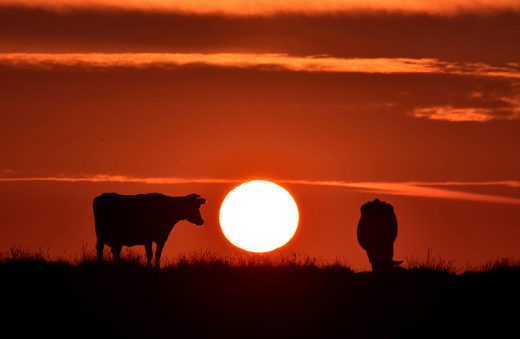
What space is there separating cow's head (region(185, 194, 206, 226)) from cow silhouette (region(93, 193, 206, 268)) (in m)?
0.07

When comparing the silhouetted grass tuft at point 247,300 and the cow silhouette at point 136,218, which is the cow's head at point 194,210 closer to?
the cow silhouette at point 136,218

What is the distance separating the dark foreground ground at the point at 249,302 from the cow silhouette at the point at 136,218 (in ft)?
23.2

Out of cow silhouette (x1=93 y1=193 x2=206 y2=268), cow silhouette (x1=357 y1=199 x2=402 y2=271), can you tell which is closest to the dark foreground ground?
cow silhouette (x1=357 y1=199 x2=402 y2=271)

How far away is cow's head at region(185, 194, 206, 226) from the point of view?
138ft

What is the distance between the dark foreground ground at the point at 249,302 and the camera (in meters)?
29.1

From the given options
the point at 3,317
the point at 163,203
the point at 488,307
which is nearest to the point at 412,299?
the point at 488,307

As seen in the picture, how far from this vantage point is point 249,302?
30.5m

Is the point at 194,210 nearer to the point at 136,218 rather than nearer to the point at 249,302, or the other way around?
the point at 136,218

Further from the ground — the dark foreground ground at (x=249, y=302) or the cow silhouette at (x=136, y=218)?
the cow silhouette at (x=136, y=218)

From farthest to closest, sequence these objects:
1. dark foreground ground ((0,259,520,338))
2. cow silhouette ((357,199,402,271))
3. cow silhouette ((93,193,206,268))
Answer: cow silhouette ((93,193,206,268))
cow silhouette ((357,199,402,271))
dark foreground ground ((0,259,520,338))

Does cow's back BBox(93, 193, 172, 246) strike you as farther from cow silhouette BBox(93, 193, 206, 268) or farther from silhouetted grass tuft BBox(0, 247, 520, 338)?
silhouetted grass tuft BBox(0, 247, 520, 338)

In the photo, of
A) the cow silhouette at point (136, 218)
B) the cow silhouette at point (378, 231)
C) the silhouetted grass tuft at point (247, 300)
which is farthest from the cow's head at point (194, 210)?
the silhouetted grass tuft at point (247, 300)

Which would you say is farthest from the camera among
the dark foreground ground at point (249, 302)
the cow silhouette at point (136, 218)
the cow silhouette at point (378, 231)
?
the cow silhouette at point (136, 218)

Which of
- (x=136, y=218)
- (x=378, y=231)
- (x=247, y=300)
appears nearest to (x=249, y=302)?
(x=247, y=300)
